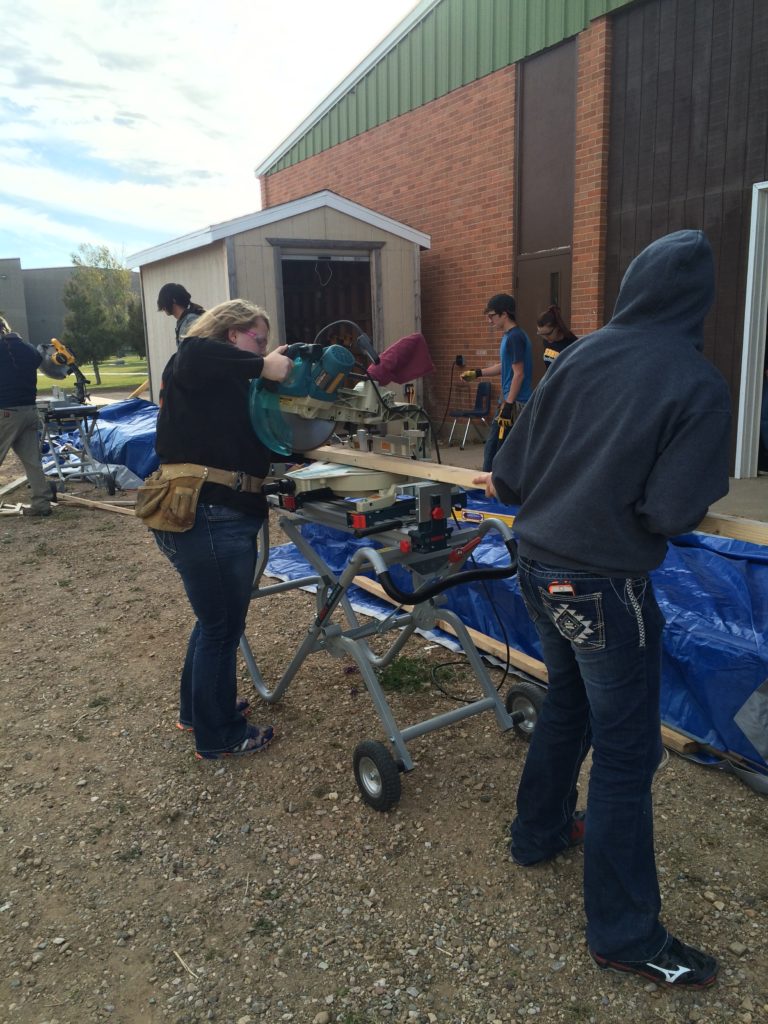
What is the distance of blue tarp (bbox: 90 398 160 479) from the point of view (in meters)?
8.96

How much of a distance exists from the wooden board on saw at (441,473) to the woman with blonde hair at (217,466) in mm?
386

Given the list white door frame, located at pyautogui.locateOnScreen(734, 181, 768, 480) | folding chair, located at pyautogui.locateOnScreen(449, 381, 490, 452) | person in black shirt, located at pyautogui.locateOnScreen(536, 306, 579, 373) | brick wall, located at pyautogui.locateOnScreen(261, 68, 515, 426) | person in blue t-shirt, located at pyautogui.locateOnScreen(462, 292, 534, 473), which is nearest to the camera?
person in black shirt, located at pyautogui.locateOnScreen(536, 306, 579, 373)

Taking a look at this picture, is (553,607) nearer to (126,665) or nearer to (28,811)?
(28,811)

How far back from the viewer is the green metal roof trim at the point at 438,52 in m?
8.26

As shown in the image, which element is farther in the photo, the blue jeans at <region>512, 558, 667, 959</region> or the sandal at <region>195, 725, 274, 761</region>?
the sandal at <region>195, 725, 274, 761</region>

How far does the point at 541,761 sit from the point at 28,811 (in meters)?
1.97

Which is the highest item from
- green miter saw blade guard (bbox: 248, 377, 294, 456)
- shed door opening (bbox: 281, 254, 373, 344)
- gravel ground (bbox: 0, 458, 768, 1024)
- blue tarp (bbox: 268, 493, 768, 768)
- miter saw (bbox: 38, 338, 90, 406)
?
shed door opening (bbox: 281, 254, 373, 344)

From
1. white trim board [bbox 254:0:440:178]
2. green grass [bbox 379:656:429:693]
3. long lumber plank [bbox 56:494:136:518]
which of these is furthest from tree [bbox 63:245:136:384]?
green grass [bbox 379:656:429:693]

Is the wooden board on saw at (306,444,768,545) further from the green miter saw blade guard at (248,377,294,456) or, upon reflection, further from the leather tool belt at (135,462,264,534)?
the leather tool belt at (135,462,264,534)

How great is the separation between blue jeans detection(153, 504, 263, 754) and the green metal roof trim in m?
7.35

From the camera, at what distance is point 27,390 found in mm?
7332

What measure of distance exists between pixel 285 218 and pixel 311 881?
8169 millimetres

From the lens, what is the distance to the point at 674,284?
1.77 metres

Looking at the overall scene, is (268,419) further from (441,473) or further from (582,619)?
(582,619)
